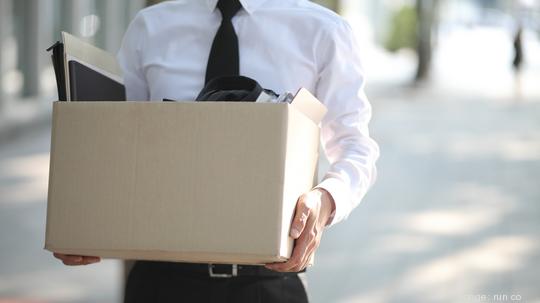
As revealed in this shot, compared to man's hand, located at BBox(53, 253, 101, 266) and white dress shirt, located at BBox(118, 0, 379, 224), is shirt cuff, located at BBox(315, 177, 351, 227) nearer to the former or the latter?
white dress shirt, located at BBox(118, 0, 379, 224)

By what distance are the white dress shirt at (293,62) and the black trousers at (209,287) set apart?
9.5 inches

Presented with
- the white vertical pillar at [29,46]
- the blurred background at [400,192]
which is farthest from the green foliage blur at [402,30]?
the white vertical pillar at [29,46]

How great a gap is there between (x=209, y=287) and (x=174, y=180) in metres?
0.44

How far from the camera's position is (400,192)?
26.7 feet

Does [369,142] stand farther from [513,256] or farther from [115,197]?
[513,256]

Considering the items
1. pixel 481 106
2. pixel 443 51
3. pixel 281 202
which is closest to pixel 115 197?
pixel 281 202

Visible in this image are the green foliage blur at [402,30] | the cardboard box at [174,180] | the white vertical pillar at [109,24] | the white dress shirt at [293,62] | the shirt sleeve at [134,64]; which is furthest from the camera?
the green foliage blur at [402,30]

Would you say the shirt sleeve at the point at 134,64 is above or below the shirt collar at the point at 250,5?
below

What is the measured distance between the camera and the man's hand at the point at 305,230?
1814 mm

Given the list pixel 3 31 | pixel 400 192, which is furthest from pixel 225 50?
pixel 3 31

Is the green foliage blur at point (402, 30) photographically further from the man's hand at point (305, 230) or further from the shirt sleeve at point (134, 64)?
the man's hand at point (305, 230)

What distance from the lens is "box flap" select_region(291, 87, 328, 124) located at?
1826 millimetres

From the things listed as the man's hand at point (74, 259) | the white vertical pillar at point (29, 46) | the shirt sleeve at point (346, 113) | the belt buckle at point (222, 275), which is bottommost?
the belt buckle at point (222, 275)

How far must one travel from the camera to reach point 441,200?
7.71m
